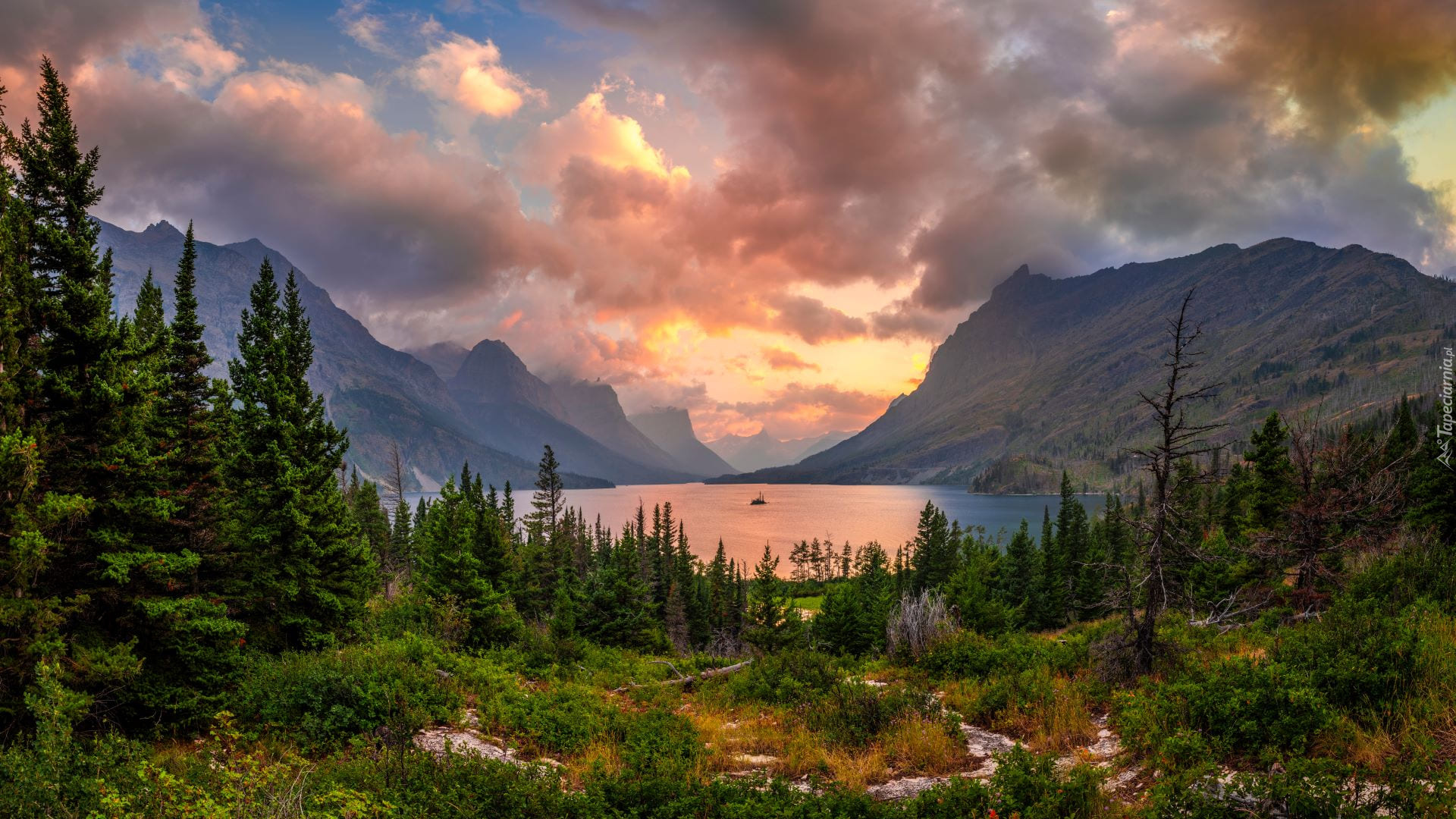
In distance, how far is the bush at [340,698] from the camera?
36.8 feet

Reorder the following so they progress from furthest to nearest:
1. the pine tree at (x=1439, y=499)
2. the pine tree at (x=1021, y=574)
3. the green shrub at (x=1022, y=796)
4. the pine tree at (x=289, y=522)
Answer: the pine tree at (x=1021, y=574)
the pine tree at (x=1439, y=499)
the pine tree at (x=289, y=522)
the green shrub at (x=1022, y=796)

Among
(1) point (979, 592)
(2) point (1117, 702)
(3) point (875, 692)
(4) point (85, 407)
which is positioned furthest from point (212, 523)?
(1) point (979, 592)

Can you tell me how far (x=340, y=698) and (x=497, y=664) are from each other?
579 centimetres

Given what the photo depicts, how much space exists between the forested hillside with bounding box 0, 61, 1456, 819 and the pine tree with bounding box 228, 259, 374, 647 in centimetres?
10

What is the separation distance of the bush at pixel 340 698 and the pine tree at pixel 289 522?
12.7ft

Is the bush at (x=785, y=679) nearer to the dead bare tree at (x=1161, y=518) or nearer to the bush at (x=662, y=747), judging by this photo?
the bush at (x=662, y=747)

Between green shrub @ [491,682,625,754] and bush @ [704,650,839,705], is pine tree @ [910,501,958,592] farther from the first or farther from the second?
green shrub @ [491,682,625,754]

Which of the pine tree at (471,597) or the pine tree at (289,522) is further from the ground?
the pine tree at (289,522)

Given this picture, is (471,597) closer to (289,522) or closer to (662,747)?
(289,522)

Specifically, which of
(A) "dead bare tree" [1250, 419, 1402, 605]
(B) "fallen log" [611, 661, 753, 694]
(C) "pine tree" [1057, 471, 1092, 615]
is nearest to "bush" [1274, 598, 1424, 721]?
(A) "dead bare tree" [1250, 419, 1402, 605]

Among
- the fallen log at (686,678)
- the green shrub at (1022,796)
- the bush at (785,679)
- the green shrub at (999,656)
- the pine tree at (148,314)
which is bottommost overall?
the fallen log at (686,678)

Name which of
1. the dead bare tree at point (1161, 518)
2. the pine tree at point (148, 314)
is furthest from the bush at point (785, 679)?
the pine tree at point (148, 314)

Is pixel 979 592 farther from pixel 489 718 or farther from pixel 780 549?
pixel 780 549

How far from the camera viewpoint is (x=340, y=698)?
12.0 metres
